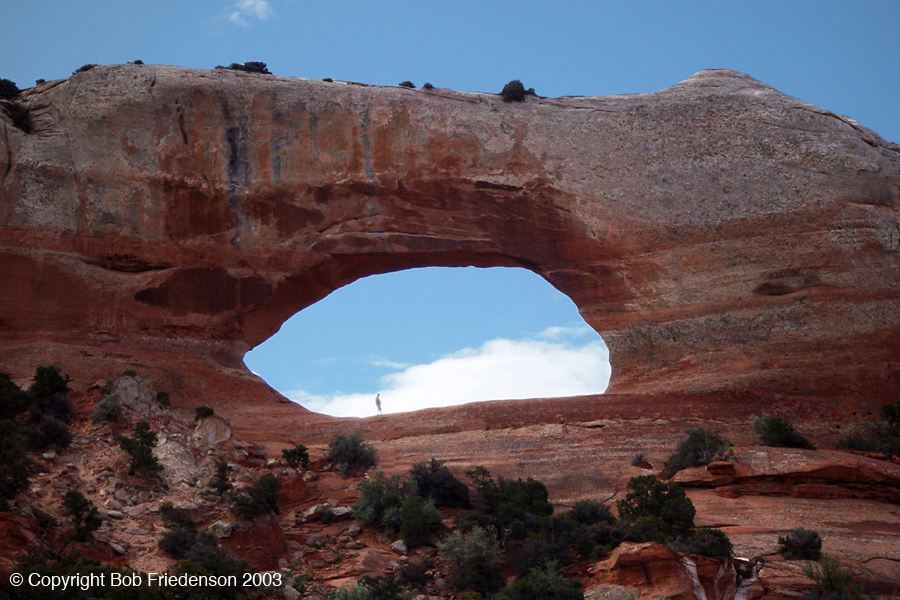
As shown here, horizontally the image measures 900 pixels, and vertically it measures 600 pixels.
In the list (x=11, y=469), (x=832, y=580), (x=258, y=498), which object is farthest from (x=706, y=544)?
(x=11, y=469)

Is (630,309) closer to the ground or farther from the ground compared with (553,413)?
farther from the ground

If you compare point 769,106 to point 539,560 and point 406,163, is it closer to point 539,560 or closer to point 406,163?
point 406,163

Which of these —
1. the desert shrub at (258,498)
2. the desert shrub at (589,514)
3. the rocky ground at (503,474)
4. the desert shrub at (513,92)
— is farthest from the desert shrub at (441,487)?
the desert shrub at (513,92)

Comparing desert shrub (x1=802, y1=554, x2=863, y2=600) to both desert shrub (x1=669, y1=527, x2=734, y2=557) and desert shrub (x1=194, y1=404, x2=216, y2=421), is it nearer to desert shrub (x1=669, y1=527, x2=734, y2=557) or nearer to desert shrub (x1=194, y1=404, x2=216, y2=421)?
desert shrub (x1=669, y1=527, x2=734, y2=557)

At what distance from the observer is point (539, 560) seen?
56.9 ft

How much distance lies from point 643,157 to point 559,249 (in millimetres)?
3667

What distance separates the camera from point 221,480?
19000 mm

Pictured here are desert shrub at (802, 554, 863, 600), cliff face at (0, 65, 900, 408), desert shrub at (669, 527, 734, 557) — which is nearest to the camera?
desert shrub at (802, 554, 863, 600)

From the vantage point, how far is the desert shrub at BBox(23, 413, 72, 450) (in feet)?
61.5

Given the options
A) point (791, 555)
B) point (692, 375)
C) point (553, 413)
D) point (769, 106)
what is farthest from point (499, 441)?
point (769, 106)

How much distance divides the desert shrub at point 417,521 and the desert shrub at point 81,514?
5.50 metres

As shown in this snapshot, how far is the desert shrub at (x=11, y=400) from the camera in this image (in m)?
19.6

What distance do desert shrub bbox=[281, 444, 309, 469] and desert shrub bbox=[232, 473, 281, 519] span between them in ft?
7.20

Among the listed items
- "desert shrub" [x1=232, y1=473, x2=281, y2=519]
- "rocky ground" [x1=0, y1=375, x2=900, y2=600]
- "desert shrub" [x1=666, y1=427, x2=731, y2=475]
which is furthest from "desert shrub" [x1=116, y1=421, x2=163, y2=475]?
"desert shrub" [x1=666, y1=427, x2=731, y2=475]
